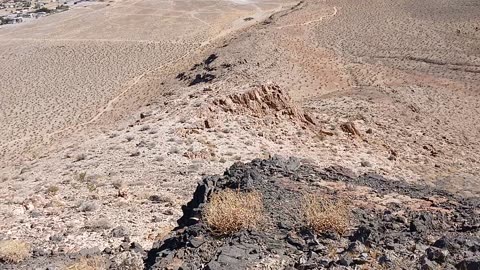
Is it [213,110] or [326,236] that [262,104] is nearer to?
[213,110]

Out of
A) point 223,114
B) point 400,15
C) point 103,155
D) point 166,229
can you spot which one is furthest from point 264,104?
point 400,15

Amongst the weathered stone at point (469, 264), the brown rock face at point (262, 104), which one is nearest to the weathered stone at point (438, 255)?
the weathered stone at point (469, 264)

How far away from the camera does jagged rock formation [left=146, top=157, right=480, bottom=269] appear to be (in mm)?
6992

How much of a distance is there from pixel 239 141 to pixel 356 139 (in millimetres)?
3656

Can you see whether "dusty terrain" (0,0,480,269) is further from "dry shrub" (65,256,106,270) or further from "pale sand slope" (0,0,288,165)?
"dry shrub" (65,256,106,270)

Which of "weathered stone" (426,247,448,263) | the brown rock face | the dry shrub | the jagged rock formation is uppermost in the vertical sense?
"weathered stone" (426,247,448,263)

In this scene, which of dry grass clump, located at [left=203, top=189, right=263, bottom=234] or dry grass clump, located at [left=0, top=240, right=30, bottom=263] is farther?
dry grass clump, located at [left=0, top=240, right=30, bottom=263]

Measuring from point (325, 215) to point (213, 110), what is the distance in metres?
9.40

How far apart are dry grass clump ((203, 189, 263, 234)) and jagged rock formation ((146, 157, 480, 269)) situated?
0.13 m

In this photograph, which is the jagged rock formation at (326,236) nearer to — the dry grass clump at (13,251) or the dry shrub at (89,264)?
the dry shrub at (89,264)

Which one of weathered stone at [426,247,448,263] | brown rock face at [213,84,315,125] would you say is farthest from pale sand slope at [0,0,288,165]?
weathered stone at [426,247,448,263]

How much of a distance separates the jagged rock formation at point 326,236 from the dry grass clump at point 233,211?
13cm

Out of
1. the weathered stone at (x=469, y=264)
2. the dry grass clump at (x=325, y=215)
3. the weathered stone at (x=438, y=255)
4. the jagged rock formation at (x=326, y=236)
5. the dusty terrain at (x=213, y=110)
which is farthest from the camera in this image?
the dusty terrain at (x=213, y=110)

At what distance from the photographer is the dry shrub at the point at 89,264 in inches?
336
